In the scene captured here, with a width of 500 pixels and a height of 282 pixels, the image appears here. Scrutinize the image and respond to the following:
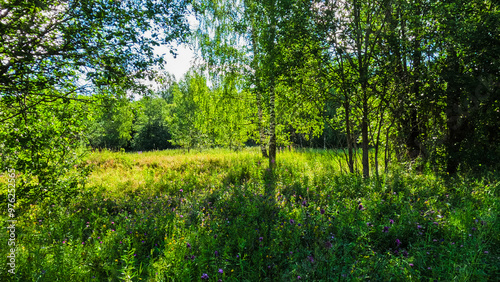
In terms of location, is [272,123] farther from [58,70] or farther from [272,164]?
[58,70]

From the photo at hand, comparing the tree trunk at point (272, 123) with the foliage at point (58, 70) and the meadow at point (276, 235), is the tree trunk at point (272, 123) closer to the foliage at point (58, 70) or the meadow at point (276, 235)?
the meadow at point (276, 235)

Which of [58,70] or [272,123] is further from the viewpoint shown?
[272,123]

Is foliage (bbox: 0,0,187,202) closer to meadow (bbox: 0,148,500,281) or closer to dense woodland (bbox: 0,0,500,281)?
dense woodland (bbox: 0,0,500,281)

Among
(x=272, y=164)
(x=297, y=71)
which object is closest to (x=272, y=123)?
(x=272, y=164)

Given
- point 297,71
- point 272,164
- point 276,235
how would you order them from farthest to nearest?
1. point 272,164
2. point 297,71
3. point 276,235

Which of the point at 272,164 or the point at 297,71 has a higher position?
the point at 297,71

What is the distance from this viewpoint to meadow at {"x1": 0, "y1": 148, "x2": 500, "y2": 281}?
2475 millimetres

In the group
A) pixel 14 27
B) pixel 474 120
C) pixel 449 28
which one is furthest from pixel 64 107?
pixel 474 120

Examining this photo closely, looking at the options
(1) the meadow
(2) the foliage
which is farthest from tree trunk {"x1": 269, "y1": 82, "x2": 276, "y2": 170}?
(2) the foliage

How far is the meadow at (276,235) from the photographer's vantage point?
97.4 inches

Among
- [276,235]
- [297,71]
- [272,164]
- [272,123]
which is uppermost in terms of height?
[297,71]

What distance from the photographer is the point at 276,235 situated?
3.34 m

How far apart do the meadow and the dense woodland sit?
0.10 ft

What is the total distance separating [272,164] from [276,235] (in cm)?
421
